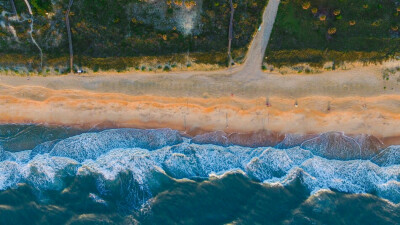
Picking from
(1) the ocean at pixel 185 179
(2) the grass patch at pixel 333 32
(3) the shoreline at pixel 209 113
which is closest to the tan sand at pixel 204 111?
(3) the shoreline at pixel 209 113

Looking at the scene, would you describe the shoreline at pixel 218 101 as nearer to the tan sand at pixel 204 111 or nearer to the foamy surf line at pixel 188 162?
the tan sand at pixel 204 111

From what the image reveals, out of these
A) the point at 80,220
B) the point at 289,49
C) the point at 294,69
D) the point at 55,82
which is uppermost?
the point at 289,49

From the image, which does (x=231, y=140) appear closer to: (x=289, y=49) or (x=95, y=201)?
(x=289, y=49)

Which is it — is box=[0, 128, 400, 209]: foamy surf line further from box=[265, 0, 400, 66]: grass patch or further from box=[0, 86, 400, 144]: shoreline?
box=[265, 0, 400, 66]: grass patch

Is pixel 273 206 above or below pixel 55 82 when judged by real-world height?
below

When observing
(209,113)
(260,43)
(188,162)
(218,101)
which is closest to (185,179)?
(188,162)

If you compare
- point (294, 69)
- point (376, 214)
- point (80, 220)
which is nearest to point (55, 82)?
point (80, 220)
